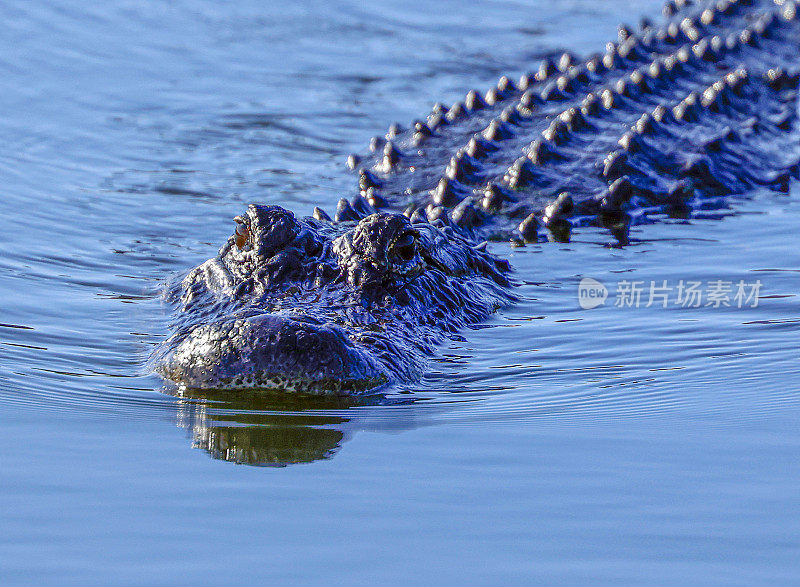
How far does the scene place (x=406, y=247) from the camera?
219 inches

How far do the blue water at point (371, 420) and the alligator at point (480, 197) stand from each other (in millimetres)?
167

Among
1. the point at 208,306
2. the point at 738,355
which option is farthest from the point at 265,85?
the point at 738,355

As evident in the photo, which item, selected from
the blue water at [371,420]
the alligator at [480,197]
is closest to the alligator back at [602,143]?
the alligator at [480,197]

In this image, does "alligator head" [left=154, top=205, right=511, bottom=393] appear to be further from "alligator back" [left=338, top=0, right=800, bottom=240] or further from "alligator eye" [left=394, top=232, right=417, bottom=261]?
"alligator back" [left=338, top=0, right=800, bottom=240]

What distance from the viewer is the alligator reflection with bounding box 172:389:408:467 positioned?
13.1 ft

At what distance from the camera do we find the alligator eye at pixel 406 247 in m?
5.52

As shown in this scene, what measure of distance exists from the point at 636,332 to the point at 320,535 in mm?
2691

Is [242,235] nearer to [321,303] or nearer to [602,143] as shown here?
[321,303]

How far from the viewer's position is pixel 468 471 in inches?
150

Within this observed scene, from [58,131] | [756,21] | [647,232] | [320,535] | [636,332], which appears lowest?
[320,535]

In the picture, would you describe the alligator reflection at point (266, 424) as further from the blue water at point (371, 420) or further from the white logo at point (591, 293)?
the white logo at point (591, 293)

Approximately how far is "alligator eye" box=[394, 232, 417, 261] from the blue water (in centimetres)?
45

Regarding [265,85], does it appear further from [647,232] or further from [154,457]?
[154,457]

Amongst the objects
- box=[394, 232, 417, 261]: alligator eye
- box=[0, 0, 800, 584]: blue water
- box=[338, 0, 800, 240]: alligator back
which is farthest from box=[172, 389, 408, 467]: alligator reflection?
box=[338, 0, 800, 240]: alligator back
